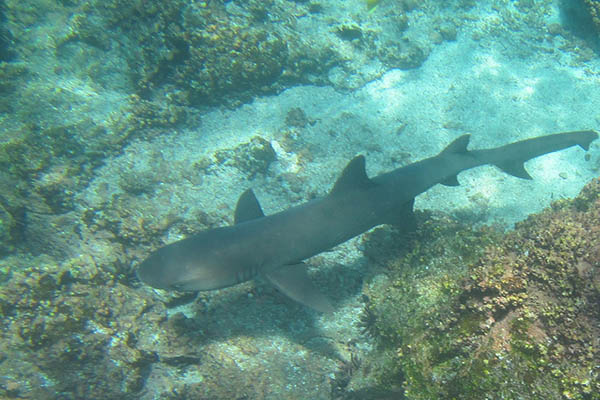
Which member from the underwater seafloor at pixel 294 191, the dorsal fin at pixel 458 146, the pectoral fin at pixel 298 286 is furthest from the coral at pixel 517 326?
the dorsal fin at pixel 458 146

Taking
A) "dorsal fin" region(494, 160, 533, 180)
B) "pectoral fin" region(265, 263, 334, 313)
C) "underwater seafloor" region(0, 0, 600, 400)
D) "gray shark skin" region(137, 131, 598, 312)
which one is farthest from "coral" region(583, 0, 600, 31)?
"pectoral fin" region(265, 263, 334, 313)

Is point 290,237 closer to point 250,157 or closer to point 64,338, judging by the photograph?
point 64,338

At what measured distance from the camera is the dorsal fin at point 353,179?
14.7ft

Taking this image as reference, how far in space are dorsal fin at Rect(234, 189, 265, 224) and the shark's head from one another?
1051 millimetres

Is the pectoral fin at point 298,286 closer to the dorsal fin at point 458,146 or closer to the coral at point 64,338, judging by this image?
the coral at point 64,338

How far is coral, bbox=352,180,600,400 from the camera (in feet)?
7.32

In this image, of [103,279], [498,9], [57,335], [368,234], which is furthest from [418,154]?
[498,9]

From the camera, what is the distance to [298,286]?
432 cm

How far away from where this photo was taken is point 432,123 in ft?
29.0

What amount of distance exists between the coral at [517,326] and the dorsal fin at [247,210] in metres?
2.62

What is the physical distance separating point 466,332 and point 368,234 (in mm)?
3435

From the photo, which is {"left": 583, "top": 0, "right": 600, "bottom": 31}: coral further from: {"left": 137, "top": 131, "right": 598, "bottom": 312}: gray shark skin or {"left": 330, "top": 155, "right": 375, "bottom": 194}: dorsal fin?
{"left": 330, "top": 155, "right": 375, "bottom": 194}: dorsal fin

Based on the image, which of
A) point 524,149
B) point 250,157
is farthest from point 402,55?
point 250,157

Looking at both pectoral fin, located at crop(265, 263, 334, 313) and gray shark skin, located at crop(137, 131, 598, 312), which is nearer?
gray shark skin, located at crop(137, 131, 598, 312)
